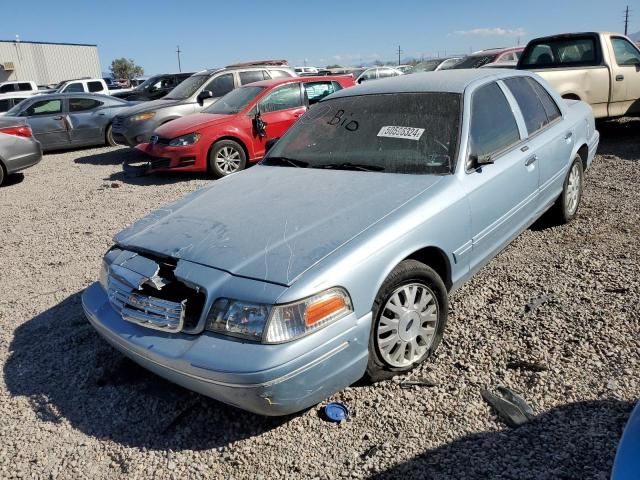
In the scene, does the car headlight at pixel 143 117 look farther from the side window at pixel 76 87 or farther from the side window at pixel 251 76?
the side window at pixel 76 87

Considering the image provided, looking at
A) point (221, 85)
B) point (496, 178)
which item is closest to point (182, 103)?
point (221, 85)

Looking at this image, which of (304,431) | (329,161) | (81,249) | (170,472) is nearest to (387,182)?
(329,161)

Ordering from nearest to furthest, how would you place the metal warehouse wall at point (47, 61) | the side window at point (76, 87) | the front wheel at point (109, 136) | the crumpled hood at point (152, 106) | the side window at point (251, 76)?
the crumpled hood at point (152, 106) → the side window at point (251, 76) → the front wheel at point (109, 136) → the side window at point (76, 87) → the metal warehouse wall at point (47, 61)

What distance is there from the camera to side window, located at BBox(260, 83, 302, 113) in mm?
8508

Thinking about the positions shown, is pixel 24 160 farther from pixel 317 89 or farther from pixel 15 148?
pixel 317 89

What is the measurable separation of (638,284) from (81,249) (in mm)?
5130

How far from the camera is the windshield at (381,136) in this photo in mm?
3266

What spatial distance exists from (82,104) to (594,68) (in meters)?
10.8

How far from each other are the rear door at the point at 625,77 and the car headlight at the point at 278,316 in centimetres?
808

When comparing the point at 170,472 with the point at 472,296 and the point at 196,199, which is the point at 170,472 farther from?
the point at 472,296

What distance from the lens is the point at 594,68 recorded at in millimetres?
8180

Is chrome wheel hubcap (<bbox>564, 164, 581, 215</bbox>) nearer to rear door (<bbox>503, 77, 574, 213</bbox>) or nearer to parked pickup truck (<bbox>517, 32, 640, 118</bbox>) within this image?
rear door (<bbox>503, 77, 574, 213</bbox>)

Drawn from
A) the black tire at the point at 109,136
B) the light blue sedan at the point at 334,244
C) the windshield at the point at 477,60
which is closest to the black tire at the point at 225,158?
the light blue sedan at the point at 334,244

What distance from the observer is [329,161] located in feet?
11.7
